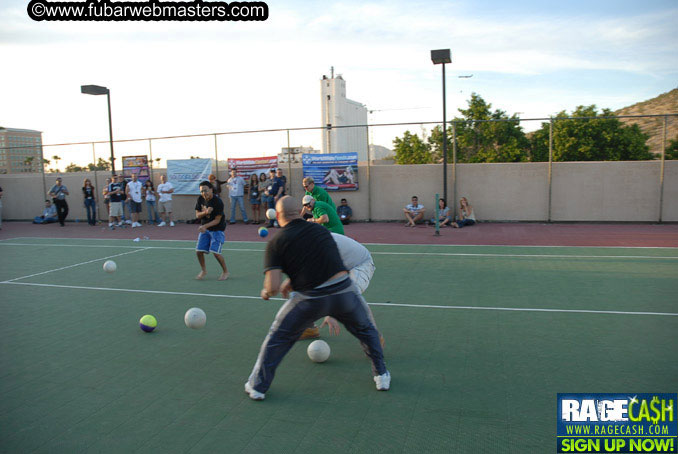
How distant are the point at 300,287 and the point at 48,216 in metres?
23.2

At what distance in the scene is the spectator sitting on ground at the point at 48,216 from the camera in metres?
23.7

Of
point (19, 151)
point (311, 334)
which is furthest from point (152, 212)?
point (311, 334)

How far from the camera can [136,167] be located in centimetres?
2350

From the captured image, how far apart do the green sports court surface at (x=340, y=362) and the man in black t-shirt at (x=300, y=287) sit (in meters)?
0.52

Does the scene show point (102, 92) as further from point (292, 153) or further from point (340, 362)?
point (340, 362)

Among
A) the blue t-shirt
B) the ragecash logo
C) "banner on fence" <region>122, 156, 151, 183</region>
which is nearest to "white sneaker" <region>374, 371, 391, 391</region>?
the ragecash logo

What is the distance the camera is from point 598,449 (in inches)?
159

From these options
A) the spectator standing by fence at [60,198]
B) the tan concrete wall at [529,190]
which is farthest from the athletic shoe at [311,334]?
the spectator standing by fence at [60,198]

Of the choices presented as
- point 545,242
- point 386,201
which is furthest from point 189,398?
point 386,201

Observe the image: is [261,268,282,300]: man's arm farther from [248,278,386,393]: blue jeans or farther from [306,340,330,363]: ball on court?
[306,340,330,363]: ball on court

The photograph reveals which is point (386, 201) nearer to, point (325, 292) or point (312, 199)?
point (312, 199)

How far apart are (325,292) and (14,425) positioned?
9.94 ft

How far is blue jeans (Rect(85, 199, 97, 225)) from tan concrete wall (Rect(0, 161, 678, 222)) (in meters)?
8.63

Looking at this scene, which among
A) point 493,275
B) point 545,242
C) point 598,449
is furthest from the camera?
point 545,242
